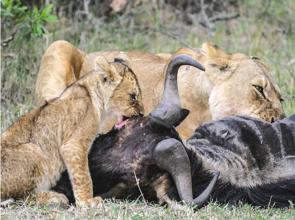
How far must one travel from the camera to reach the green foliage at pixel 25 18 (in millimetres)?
8070

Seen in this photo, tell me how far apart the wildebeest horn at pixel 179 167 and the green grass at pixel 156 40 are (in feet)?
7.32

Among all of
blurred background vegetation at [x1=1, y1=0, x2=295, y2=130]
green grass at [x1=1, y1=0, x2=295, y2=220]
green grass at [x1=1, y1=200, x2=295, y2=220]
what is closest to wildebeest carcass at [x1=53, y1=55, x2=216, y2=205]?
green grass at [x1=1, y1=200, x2=295, y2=220]

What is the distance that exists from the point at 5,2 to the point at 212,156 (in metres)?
2.97

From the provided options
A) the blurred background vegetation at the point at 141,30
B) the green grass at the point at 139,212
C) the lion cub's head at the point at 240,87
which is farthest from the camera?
the blurred background vegetation at the point at 141,30

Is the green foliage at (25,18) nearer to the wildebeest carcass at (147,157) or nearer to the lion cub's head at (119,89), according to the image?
the lion cub's head at (119,89)

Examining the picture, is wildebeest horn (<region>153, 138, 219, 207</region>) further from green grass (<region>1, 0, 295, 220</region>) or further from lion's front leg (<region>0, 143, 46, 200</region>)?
green grass (<region>1, 0, 295, 220</region>)

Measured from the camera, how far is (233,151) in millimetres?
5754

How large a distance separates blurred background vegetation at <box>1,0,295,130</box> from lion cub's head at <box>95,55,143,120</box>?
2.12 meters

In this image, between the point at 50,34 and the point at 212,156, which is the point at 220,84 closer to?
the point at 212,156

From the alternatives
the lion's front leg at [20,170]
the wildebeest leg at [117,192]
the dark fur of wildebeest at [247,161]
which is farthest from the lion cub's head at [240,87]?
the lion's front leg at [20,170]

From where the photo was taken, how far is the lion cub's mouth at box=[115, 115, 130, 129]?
5672 mm

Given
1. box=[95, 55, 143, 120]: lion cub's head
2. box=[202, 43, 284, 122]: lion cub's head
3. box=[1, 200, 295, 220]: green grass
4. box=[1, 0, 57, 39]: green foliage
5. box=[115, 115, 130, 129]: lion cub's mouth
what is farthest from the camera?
box=[1, 0, 57, 39]: green foliage

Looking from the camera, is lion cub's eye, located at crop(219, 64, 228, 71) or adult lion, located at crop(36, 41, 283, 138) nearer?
adult lion, located at crop(36, 41, 283, 138)

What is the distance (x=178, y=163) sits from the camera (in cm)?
533
